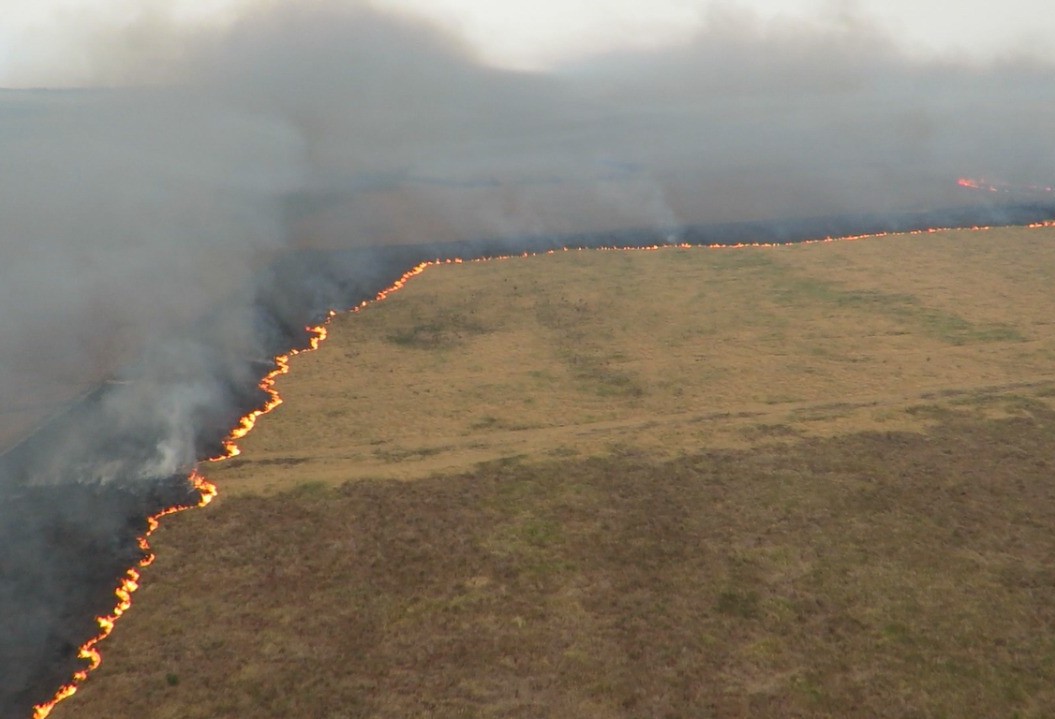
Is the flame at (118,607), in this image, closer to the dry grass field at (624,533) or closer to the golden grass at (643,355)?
the dry grass field at (624,533)

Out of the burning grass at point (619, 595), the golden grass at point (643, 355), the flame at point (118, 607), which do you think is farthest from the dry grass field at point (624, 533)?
the flame at point (118, 607)

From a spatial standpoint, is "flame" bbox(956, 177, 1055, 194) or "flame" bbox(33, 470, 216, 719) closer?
"flame" bbox(33, 470, 216, 719)

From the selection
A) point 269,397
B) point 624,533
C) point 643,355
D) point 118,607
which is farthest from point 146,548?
point 643,355

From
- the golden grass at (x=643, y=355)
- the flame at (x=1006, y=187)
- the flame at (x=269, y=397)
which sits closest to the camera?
the flame at (x=269, y=397)

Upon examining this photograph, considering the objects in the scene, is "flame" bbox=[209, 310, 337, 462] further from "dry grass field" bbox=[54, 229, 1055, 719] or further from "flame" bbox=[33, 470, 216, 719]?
"flame" bbox=[33, 470, 216, 719]

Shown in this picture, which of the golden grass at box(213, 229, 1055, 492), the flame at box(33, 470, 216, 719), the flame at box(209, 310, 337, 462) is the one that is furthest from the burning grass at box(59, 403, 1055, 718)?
the flame at box(209, 310, 337, 462)
